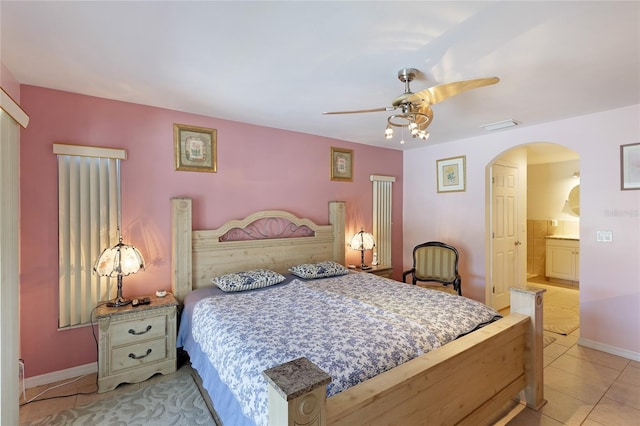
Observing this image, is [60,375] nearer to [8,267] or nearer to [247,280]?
[8,267]

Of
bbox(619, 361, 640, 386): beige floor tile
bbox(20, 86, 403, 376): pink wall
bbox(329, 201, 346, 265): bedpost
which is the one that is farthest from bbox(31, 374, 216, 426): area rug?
bbox(619, 361, 640, 386): beige floor tile

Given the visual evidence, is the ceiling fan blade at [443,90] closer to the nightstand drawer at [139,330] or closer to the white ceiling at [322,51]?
the white ceiling at [322,51]

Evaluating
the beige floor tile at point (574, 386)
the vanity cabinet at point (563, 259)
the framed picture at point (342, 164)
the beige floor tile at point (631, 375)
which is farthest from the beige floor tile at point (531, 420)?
the vanity cabinet at point (563, 259)

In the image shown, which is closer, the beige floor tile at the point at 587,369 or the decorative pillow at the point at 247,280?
the beige floor tile at the point at 587,369

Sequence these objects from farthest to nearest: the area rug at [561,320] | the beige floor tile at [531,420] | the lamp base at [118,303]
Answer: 1. the area rug at [561,320]
2. the lamp base at [118,303]
3. the beige floor tile at [531,420]

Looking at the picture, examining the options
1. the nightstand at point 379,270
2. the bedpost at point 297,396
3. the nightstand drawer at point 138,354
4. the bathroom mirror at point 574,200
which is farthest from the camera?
the bathroom mirror at point 574,200

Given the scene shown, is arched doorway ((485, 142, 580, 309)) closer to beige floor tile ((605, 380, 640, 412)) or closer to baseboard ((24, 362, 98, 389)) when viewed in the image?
beige floor tile ((605, 380, 640, 412))

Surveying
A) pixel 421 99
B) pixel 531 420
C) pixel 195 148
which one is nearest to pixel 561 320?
pixel 531 420

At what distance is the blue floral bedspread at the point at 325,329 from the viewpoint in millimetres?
1467

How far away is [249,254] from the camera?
3283mm

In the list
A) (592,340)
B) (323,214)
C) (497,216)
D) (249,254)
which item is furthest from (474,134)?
(249,254)

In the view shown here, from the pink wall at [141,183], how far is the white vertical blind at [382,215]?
880 millimetres

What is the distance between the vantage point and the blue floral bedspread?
1.47 m

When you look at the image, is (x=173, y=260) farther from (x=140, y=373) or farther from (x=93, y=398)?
(x=93, y=398)
